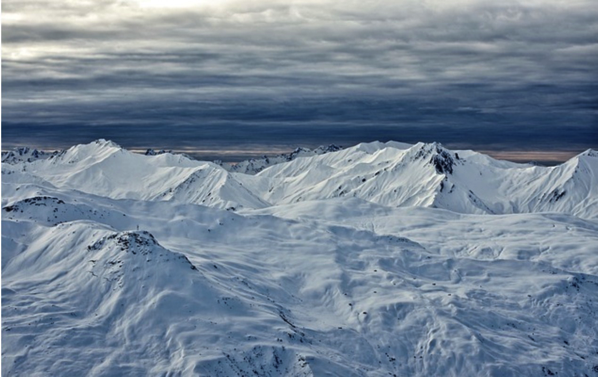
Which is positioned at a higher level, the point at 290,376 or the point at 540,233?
the point at 290,376

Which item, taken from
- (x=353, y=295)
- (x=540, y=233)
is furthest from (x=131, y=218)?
(x=540, y=233)

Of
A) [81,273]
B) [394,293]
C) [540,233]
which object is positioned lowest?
[540,233]

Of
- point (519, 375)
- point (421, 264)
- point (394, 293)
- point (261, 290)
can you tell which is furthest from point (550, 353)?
point (261, 290)

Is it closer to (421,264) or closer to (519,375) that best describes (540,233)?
(421,264)

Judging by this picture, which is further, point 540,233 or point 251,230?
point 540,233

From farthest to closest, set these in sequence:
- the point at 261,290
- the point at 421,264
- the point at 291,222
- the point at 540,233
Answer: the point at 540,233 < the point at 291,222 < the point at 421,264 < the point at 261,290

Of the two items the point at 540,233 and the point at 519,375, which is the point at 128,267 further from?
the point at 540,233

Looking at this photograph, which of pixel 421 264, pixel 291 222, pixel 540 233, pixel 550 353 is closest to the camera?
pixel 550 353

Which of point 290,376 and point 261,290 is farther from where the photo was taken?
point 261,290

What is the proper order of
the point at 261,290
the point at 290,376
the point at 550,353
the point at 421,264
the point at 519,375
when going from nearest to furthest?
the point at 290,376 → the point at 519,375 → the point at 550,353 → the point at 261,290 → the point at 421,264
